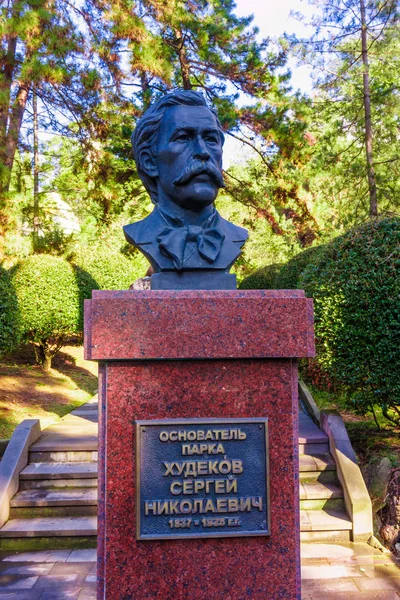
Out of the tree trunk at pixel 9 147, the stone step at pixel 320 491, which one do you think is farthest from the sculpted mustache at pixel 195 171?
the tree trunk at pixel 9 147

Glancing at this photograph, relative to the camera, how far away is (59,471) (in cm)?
557

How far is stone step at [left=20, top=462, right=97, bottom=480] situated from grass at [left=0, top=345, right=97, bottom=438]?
1582 mm

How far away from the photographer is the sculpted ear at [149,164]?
3.41 meters

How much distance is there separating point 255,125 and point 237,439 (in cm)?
1011

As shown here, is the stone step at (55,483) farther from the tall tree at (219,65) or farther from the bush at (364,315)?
the tall tree at (219,65)

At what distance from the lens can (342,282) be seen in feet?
18.2

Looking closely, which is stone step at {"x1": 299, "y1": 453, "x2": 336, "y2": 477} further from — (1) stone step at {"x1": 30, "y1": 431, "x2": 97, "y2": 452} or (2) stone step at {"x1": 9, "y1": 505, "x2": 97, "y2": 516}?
(1) stone step at {"x1": 30, "y1": 431, "x2": 97, "y2": 452}

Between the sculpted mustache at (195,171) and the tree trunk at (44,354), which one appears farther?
the tree trunk at (44,354)

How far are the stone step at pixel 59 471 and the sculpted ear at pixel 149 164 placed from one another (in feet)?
11.6

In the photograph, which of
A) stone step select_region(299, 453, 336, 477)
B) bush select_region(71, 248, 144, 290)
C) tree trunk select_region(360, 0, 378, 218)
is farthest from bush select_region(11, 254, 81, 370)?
tree trunk select_region(360, 0, 378, 218)

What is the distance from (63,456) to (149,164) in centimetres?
387

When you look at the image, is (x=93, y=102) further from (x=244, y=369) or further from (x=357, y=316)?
(x=244, y=369)

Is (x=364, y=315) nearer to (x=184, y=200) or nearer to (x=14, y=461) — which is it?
(x=184, y=200)

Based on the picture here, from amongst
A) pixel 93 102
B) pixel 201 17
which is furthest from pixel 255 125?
pixel 93 102
